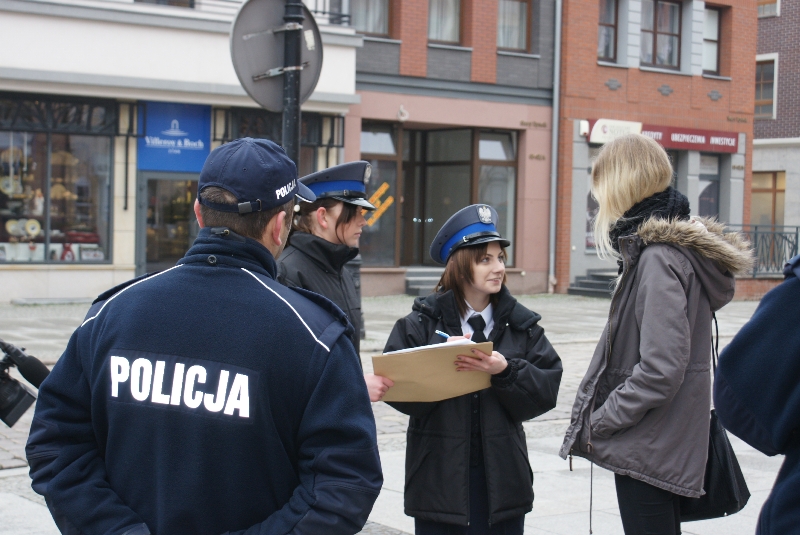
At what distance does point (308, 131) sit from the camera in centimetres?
1983

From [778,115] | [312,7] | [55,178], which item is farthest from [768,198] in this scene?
[55,178]

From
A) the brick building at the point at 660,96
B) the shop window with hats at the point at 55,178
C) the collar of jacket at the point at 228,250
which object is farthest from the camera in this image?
the brick building at the point at 660,96

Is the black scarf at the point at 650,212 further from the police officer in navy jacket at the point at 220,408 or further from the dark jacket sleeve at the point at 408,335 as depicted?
the police officer in navy jacket at the point at 220,408

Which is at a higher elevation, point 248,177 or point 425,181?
point 425,181

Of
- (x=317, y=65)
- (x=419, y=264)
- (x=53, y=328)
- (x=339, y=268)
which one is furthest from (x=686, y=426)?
(x=419, y=264)

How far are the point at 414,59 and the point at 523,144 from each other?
10.9ft

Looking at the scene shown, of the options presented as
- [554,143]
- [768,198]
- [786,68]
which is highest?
[786,68]

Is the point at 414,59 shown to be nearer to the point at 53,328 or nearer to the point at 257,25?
the point at 53,328

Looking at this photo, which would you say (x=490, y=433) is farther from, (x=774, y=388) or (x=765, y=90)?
(x=765, y=90)

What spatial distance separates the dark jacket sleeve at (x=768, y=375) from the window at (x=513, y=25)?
21.0m

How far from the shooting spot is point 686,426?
3.58 metres

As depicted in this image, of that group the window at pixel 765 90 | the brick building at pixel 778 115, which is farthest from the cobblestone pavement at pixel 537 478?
the window at pixel 765 90

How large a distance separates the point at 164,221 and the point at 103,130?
2049 mm

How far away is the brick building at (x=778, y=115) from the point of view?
104 ft
